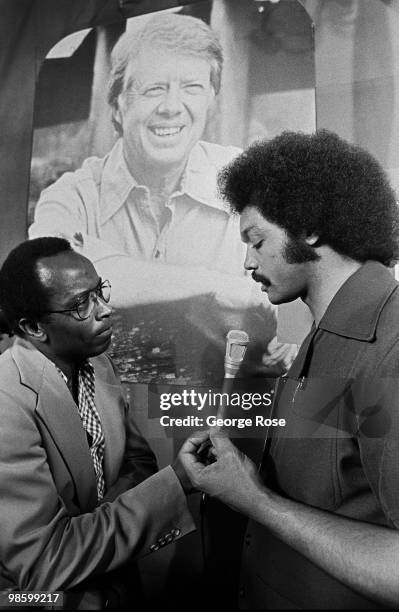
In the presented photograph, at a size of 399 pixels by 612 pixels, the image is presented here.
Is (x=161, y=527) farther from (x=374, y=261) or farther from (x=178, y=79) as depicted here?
(x=178, y=79)

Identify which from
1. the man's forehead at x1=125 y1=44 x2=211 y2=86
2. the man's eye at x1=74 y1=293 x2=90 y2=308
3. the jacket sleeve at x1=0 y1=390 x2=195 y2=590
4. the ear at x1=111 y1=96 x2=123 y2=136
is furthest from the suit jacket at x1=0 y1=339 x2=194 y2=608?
the man's forehead at x1=125 y1=44 x2=211 y2=86

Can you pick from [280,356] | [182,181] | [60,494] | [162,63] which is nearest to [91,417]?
[60,494]

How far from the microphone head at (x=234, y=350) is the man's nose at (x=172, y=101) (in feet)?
1.42

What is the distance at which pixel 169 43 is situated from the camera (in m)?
1.02

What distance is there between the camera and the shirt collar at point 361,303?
2.51 ft

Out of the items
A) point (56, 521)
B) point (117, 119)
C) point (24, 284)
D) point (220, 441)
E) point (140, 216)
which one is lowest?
point (56, 521)

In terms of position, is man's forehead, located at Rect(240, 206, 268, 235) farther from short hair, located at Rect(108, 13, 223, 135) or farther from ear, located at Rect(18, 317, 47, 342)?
ear, located at Rect(18, 317, 47, 342)

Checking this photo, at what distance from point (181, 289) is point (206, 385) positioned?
184 millimetres

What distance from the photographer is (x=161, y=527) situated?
0.87 metres

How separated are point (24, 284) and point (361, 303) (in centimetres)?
55

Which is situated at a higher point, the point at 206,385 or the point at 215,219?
the point at 215,219

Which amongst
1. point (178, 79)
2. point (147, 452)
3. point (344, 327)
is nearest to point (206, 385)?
point (147, 452)

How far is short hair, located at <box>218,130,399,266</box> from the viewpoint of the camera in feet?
2.78

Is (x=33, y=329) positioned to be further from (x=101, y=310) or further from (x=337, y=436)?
(x=337, y=436)
